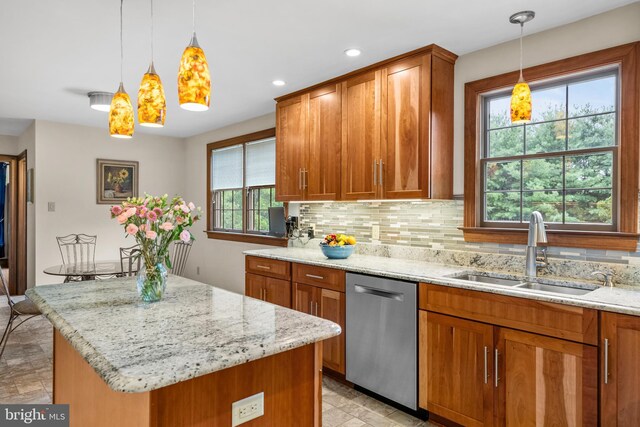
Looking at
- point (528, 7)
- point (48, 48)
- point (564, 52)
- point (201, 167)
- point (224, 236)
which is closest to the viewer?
point (528, 7)

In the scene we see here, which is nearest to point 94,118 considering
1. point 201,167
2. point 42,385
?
point 201,167

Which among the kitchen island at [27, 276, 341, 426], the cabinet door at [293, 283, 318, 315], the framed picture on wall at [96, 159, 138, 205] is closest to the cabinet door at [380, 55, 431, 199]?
the cabinet door at [293, 283, 318, 315]

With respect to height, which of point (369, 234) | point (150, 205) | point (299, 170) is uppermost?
point (299, 170)

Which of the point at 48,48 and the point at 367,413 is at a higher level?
the point at 48,48

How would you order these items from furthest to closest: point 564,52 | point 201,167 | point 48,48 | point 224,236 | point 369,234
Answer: point 201,167, point 224,236, point 369,234, point 48,48, point 564,52

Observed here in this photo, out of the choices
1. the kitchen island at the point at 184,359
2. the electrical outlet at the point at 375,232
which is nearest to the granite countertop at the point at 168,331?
the kitchen island at the point at 184,359

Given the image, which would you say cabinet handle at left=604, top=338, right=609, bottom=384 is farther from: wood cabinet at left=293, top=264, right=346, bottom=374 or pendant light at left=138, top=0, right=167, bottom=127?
pendant light at left=138, top=0, right=167, bottom=127

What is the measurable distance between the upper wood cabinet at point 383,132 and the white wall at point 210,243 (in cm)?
147

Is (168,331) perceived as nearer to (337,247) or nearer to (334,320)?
(334,320)

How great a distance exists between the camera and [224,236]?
5.71m

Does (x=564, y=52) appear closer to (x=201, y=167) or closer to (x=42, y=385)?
(x=42, y=385)

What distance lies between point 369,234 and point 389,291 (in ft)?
3.53

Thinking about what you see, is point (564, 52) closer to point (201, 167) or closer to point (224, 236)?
point (224, 236)

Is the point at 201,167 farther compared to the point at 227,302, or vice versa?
the point at 201,167
